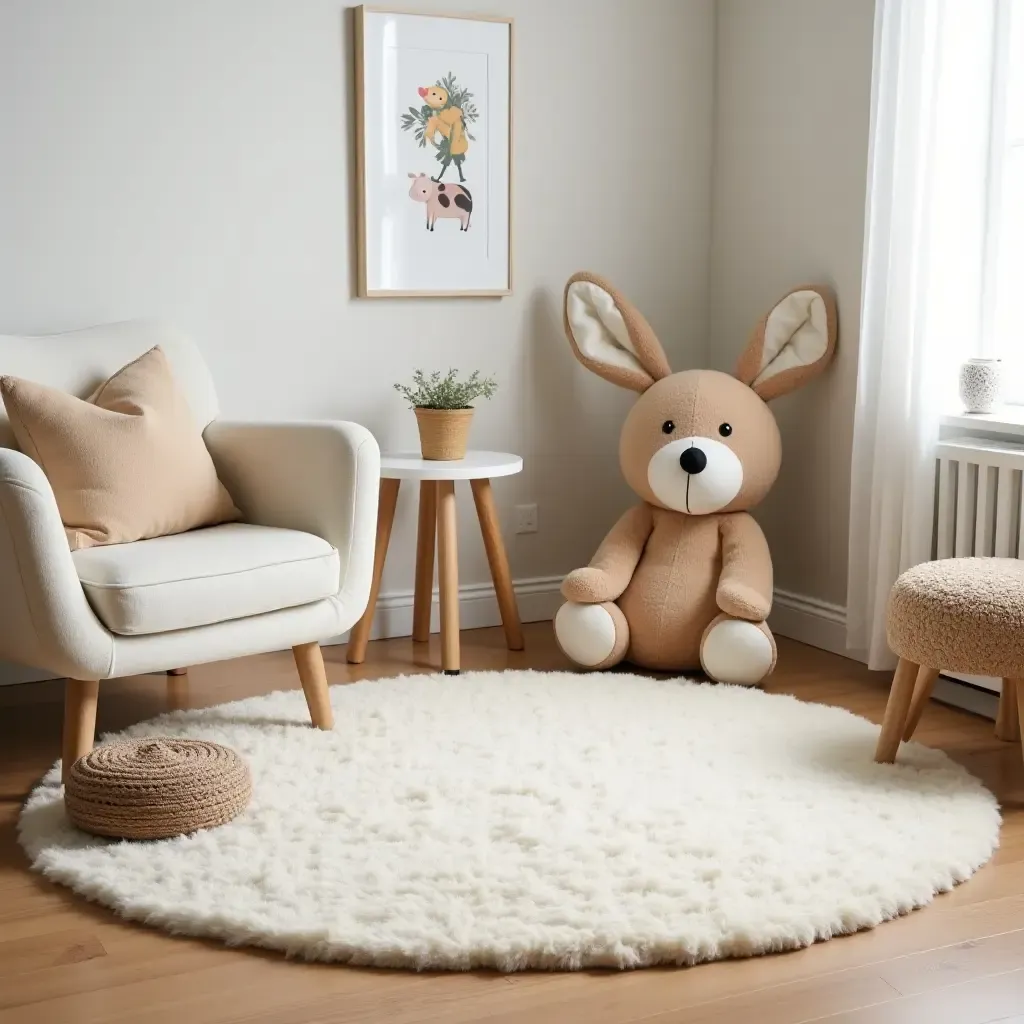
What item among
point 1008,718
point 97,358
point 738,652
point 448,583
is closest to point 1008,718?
point 1008,718

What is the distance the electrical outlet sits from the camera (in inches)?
158

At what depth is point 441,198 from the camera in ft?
12.3

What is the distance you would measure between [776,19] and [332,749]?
7.92 feet

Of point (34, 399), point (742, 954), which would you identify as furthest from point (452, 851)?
point (34, 399)

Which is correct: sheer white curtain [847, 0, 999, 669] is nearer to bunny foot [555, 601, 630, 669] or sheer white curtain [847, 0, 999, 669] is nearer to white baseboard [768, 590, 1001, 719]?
white baseboard [768, 590, 1001, 719]

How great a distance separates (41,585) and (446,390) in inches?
53.0

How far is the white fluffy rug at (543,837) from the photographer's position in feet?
6.54

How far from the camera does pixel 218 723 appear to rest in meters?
2.94

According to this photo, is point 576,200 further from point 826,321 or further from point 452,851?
point 452,851

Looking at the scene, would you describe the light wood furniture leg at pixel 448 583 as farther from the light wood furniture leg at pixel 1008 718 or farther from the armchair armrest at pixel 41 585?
the light wood furniture leg at pixel 1008 718

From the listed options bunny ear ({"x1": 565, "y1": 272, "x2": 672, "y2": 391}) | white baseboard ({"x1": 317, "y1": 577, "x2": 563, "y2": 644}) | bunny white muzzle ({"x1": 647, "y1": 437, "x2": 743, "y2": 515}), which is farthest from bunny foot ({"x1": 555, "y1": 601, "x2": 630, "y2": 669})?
bunny ear ({"x1": 565, "y1": 272, "x2": 672, "y2": 391})

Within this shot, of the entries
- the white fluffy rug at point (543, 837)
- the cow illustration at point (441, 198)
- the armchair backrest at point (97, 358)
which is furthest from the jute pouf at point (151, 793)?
the cow illustration at point (441, 198)

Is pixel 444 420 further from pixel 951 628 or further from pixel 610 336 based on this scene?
pixel 951 628

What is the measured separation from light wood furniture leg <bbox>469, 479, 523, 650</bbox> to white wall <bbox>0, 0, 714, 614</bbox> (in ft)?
1.02
